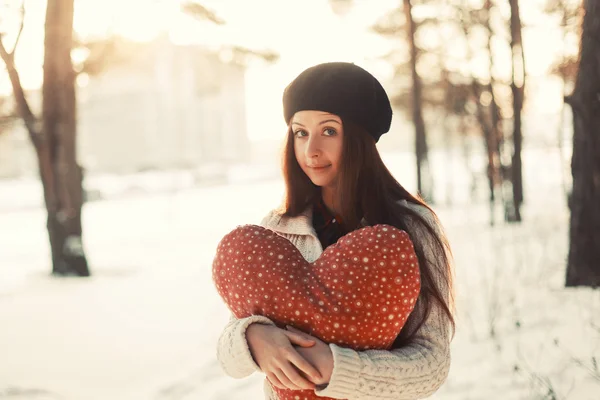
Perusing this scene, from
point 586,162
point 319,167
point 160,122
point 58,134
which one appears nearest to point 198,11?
point 58,134

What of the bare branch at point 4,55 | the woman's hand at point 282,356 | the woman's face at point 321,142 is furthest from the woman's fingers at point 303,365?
the bare branch at point 4,55

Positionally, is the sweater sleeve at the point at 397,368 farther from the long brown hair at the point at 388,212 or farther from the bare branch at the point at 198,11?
the bare branch at the point at 198,11

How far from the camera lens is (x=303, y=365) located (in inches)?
47.1

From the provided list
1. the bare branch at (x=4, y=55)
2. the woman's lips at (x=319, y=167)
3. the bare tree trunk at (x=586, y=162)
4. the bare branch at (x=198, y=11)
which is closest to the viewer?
the woman's lips at (x=319, y=167)

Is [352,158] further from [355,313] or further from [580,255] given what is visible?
[580,255]

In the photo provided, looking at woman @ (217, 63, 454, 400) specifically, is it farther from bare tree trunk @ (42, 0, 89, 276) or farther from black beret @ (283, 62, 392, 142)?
bare tree trunk @ (42, 0, 89, 276)

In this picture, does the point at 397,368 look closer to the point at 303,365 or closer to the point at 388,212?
the point at 303,365

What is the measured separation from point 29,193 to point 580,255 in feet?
113

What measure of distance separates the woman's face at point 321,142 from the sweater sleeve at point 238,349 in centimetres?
45

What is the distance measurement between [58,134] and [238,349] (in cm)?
693

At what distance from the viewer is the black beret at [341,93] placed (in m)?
1.44

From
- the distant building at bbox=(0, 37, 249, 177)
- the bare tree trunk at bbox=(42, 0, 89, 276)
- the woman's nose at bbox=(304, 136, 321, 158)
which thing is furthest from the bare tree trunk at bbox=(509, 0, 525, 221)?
the distant building at bbox=(0, 37, 249, 177)

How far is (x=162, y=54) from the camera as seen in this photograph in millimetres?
60438

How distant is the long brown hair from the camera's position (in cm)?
143
